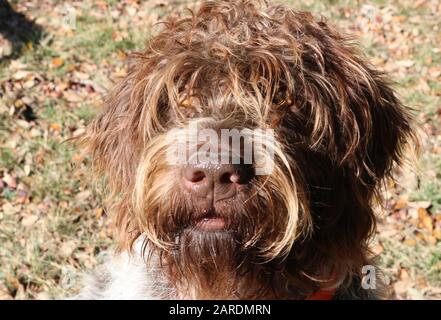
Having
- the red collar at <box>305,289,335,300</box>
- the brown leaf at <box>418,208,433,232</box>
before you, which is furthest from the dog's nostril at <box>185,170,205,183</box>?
the brown leaf at <box>418,208,433,232</box>

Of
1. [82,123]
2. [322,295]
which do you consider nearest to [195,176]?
[322,295]

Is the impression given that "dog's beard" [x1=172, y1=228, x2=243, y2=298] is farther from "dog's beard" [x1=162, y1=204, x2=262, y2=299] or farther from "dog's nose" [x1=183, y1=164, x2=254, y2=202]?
"dog's nose" [x1=183, y1=164, x2=254, y2=202]

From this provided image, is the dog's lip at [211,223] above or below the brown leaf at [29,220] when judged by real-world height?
below

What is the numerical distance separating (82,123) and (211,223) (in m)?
3.68

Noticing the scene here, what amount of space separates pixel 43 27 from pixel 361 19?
12.8ft

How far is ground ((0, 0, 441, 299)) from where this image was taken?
16.6 feet

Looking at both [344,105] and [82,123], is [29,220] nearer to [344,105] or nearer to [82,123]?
[82,123]

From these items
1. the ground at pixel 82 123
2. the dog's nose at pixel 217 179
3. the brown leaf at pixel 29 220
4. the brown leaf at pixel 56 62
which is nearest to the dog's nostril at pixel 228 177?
the dog's nose at pixel 217 179

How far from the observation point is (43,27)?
7371mm

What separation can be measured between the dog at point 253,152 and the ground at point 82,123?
100 centimetres

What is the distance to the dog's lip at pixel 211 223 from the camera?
9.36 ft

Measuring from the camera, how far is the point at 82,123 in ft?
20.5

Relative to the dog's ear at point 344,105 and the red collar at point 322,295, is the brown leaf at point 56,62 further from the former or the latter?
the red collar at point 322,295

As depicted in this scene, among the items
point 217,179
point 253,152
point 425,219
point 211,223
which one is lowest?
point 211,223
